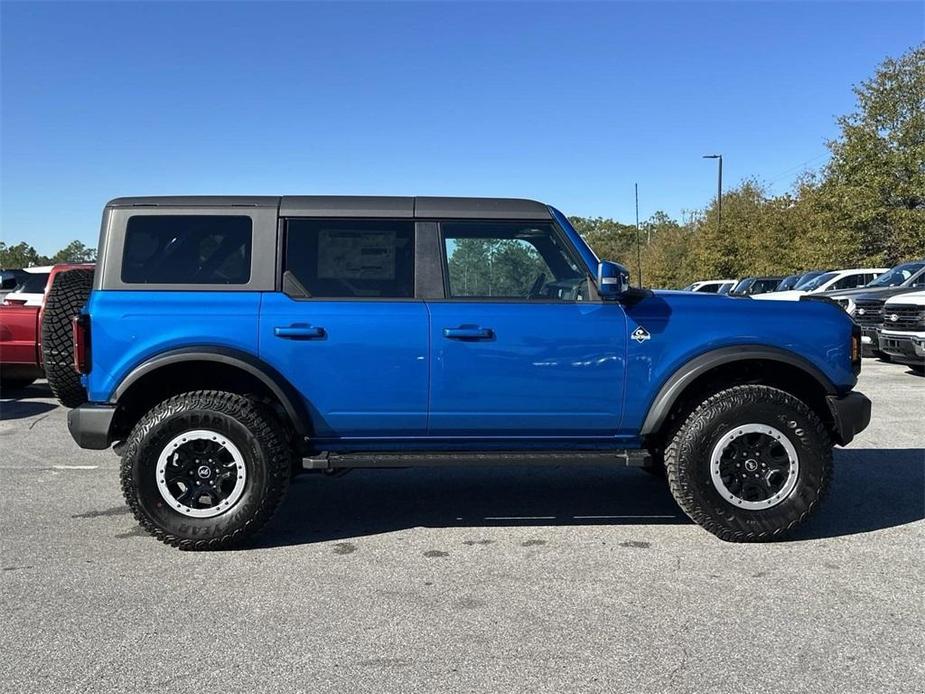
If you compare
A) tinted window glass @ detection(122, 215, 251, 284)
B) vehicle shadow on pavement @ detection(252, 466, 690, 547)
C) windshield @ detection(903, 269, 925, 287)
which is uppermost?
windshield @ detection(903, 269, 925, 287)

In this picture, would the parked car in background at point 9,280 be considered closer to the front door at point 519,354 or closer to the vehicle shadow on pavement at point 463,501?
the vehicle shadow on pavement at point 463,501

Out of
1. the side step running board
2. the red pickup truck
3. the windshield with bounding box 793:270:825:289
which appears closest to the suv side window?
the side step running board

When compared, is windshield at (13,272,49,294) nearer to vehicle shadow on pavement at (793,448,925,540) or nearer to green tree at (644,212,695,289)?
vehicle shadow on pavement at (793,448,925,540)

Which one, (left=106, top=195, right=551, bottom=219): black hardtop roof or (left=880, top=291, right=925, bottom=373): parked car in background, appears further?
(left=880, top=291, right=925, bottom=373): parked car in background

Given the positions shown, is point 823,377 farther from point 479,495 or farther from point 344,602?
point 344,602

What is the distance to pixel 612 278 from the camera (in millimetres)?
4230

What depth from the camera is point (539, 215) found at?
14.9 feet

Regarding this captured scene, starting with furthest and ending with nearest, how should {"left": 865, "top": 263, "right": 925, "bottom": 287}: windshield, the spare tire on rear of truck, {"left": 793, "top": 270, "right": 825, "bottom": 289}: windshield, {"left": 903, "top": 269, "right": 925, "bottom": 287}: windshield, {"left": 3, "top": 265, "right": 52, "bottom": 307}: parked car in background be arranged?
{"left": 793, "top": 270, "right": 825, "bottom": 289}: windshield, {"left": 865, "top": 263, "right": 925, "bottom": 287}: windshield, {"left": 903, "top": 269, "right": 925, "bottom": 287}: windshield, {"left": 3, "top": 265, "right": 52, "bottom": 307}: parked car in background, the spare tire on rear of truck

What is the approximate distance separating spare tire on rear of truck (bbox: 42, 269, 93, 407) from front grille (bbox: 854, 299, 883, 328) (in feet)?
42.6

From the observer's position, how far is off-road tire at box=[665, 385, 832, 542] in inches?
170

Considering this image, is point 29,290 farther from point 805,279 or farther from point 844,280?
point 805,279

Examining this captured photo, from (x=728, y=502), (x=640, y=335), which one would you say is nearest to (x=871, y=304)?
(x=728, y=502)

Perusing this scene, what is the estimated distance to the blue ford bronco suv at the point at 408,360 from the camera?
4234 millimetres

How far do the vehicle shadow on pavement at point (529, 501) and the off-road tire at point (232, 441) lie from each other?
0.29 metres
